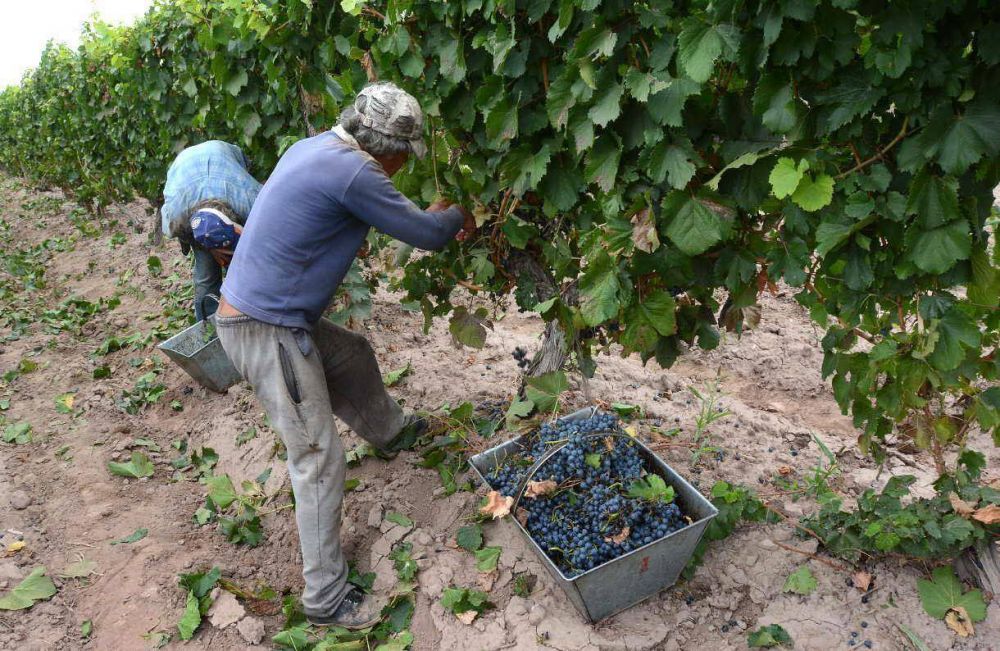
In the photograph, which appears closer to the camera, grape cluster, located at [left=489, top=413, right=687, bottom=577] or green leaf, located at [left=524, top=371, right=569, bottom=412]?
grape cluster, located at [left=489, top=413, right=687, bottom=577]

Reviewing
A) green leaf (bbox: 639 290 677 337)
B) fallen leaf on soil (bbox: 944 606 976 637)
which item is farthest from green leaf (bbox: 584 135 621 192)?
fallen leaf on soil (bbox: 944 606 976 637)

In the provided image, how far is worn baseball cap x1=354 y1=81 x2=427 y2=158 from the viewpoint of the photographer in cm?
247

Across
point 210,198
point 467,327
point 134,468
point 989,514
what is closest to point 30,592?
point 134,468

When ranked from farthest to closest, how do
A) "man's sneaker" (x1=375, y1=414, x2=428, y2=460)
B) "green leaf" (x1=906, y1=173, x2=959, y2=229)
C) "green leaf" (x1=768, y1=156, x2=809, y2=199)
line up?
"man's sneaker" (x1=375, y1=414, x2=428, y2=460) < "green leaf" (x1=768, y1=156, x2=809, y2=199) < "green leaf" (x1=906, y1=173, x2=959, y2=229)

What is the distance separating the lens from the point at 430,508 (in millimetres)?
3305

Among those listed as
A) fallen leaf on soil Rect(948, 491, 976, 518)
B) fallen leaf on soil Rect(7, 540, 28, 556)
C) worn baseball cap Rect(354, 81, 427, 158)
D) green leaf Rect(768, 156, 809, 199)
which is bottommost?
fallen leaf on soil Rect(948, 491, 976, 518)

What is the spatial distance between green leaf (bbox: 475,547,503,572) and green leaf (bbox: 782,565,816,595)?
45.0 inches

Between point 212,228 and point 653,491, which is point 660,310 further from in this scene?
point 212,228

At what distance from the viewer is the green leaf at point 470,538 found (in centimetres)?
297

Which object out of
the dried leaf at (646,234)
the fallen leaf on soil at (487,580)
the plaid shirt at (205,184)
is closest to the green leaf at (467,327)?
the fallen leaf on soil at (487,580)

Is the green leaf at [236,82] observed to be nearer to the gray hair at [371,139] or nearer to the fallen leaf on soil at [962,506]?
the gray hair at [371,139]

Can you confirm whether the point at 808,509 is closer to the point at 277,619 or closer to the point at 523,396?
the point at 523,396

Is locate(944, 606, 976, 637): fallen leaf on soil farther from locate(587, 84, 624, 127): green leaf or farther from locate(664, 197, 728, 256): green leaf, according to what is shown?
locate(587, 84, 624, 127): green leaf

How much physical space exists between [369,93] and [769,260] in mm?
1522
